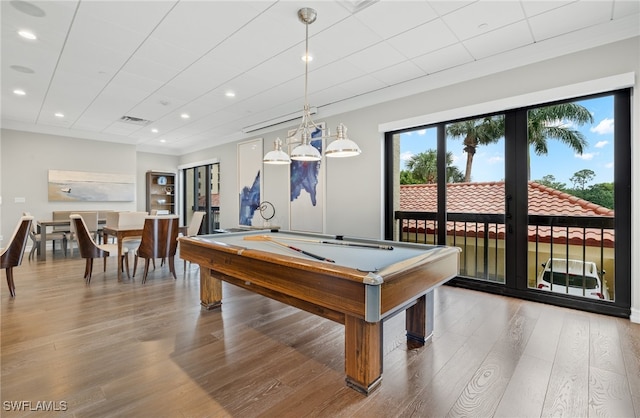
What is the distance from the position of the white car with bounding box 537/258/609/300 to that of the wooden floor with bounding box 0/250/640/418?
23.0 inches

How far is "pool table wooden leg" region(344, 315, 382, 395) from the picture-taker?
1.79m

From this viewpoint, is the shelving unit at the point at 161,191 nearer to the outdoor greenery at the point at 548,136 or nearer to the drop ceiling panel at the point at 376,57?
the drop ceiling panel at the point at 376,57

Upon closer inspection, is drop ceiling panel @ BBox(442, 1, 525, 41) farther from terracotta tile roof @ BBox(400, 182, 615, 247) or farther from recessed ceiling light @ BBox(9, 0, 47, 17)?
recessed ceiling light @ BBox(9, 0, 47, 17)

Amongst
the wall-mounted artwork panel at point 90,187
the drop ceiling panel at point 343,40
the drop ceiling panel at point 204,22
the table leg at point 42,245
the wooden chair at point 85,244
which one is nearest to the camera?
the drop ceiling panel at point 204,22

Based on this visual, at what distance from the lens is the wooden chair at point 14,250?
3451 millimetres

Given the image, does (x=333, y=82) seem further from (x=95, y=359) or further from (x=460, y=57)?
(x=95, y=359)

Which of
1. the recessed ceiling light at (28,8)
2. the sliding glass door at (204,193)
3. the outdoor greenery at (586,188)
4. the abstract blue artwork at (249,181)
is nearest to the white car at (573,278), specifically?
the outdoor greenery at (586,188)

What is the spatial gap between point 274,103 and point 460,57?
291 centimetres

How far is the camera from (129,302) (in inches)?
133

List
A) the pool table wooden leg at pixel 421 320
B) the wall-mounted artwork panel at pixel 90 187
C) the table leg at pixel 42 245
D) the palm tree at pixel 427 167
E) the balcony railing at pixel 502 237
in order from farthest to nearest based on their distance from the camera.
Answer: the wall-mounted artwork panel at pixel 90 187 < the table leg at pixel 42 245 < the palm tree at pixel 427 167 < the balcony railing at pixel 502 237 < the pool table wooden leg at pixel 421 320

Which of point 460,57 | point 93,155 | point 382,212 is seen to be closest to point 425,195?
point 382,212

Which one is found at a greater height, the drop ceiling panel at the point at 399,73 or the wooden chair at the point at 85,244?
the drop ceiling panel at the point at 399,73

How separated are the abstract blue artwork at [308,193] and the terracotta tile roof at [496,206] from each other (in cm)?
147

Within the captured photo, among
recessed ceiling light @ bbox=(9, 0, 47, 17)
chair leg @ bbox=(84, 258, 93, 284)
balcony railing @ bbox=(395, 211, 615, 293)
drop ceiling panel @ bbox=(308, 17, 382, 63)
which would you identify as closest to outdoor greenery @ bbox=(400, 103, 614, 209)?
balcony railing @ bbox=(395, 211, 615, 293)
